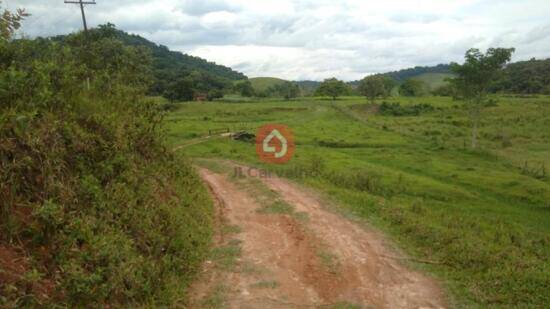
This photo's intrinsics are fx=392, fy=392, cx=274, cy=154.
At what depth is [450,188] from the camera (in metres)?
18.2

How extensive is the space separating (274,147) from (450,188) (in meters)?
11.7

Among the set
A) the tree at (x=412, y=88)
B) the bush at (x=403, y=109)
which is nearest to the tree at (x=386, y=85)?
the tree at (x=412, y=88)

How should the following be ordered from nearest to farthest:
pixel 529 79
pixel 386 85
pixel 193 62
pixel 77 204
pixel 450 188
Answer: pixel 77 204 → pixel 450 188 → pixel 386 85 → pixel 529 79 → pixel 193 62

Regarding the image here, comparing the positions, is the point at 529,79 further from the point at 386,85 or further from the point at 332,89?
the point at 332,89

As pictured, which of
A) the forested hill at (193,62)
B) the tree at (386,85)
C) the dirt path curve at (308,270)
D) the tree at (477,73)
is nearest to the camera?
the dirt path curve at (308,270)

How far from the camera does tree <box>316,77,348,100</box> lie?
88.7 metres

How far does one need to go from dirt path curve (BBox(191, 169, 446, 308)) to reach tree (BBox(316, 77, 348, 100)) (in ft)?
256

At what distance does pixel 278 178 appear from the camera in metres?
16.3

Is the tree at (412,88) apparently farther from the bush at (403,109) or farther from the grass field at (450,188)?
the grass field at (450,188)

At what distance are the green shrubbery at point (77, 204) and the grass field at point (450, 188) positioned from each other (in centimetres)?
521

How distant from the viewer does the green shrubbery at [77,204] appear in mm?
5109

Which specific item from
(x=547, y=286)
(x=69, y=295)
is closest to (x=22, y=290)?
(x=69, y=295)

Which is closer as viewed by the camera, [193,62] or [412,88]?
[412,88]

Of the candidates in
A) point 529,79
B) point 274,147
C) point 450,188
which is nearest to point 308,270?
point 450,188
